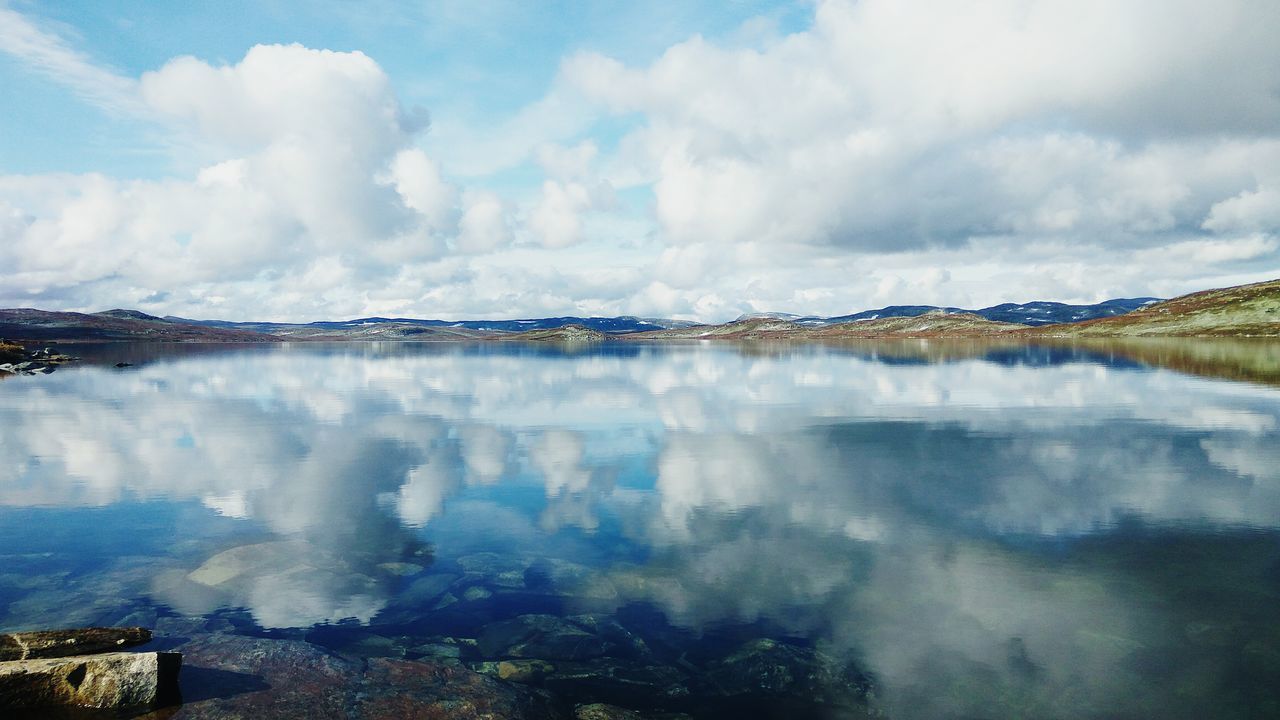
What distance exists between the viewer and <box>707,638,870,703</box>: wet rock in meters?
11.4

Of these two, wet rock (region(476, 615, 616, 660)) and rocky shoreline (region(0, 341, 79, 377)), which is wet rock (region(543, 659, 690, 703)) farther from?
rocky shoreline (region(0, 341, 79, 377))

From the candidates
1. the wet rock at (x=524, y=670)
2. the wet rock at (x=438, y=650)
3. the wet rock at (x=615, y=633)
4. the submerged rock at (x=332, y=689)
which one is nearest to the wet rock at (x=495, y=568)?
the wet rock at (x=615, y=633)

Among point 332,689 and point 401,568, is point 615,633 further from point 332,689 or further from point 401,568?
point 401,568

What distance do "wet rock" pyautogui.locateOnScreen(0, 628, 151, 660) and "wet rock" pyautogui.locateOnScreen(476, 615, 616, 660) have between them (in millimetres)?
6332

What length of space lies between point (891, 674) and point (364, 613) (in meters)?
10.8

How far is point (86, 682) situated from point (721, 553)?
12909 millimetres

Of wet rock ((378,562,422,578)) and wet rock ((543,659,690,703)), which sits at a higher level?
wet rock ((378,562,422,578))

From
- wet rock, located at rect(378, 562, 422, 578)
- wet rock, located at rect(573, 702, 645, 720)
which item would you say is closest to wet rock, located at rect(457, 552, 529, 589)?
wet rock, located at rect(378, 562, 422, 578)

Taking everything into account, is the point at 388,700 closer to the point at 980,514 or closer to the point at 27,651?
the point at 27,651

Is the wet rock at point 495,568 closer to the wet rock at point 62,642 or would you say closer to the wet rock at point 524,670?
the wet rock at point 524,670

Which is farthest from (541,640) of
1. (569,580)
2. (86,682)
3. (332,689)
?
(86,682)

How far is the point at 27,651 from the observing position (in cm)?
1057

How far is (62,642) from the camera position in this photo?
35.9 ft

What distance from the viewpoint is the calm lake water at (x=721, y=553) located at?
1201cm
